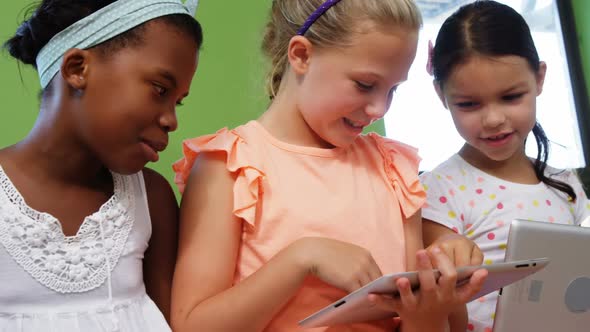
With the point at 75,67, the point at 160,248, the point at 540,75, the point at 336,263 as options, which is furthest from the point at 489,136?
the point at 75,67

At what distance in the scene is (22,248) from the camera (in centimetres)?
79

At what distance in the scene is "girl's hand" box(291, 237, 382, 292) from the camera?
32.2 inches

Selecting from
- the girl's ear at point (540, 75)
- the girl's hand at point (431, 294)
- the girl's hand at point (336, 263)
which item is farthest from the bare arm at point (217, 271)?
the girl's ear at point (540, 75)

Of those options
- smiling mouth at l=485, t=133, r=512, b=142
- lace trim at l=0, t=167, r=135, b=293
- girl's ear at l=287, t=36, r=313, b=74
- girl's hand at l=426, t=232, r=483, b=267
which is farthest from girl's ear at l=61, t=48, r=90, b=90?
smiling mouth at l=485, t=133, r=512, b=142

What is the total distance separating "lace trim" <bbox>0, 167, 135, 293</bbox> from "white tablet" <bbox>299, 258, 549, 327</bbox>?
295mm

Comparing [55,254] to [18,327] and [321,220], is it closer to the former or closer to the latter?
Result: [18,327]

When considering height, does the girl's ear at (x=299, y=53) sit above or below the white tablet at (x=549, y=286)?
above

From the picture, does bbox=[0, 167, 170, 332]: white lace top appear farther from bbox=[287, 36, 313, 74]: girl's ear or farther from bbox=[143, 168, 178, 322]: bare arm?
bbox=[287, 36, 313, 74]: girl's ear

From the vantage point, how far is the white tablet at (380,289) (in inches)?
27.9

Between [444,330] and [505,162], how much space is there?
564 millimetres

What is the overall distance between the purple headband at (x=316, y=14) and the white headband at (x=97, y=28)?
226 mm

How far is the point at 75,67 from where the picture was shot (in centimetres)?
83

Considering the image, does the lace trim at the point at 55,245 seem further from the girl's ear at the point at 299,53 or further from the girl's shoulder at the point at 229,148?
the girl's ear at the point at 299,53

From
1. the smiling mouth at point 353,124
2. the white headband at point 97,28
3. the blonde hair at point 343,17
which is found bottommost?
the smiling mouth at point 353,124
